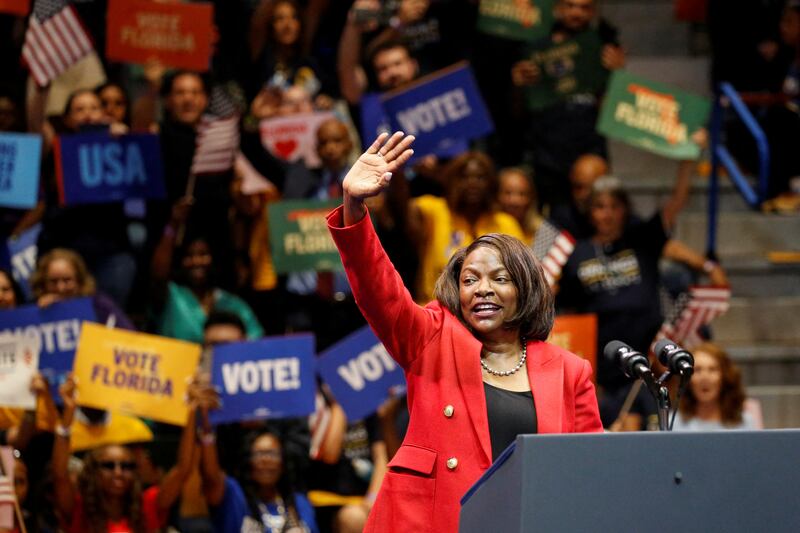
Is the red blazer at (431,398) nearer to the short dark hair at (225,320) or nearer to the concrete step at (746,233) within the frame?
the short dark hair at (225,320)

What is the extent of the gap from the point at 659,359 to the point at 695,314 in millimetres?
3801

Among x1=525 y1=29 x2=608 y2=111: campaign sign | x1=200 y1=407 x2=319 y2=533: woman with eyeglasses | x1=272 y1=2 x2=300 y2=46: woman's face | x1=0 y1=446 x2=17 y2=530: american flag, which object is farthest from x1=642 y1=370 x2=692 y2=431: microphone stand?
x1=272 y1=2 x2=300 y2=46: woman's face

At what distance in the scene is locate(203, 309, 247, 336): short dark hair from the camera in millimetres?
6703

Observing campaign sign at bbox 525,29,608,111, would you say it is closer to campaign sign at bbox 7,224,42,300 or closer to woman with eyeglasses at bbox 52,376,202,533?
campaign sign at bbox 7,224,42,300

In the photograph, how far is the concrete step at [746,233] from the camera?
8430mm

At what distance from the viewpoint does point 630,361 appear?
330cm

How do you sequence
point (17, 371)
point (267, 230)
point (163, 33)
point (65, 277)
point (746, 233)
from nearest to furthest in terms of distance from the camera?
point (17, 371), point (65, 277), point (267, 230), point (163, 33), point (746, 233)

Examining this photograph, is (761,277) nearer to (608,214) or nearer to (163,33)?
(608,214)

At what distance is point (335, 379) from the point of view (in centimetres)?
649

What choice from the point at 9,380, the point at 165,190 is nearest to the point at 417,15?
the point at 165,190

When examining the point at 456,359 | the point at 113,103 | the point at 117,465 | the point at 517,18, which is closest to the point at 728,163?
the point at 517,18

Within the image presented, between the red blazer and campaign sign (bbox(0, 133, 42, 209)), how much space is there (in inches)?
154

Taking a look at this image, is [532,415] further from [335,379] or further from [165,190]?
[165,190]

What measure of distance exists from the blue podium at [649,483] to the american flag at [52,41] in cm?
500
